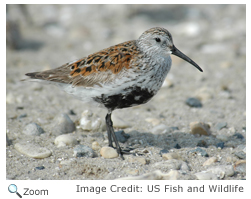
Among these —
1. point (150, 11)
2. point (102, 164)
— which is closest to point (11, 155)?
point (102, 164)

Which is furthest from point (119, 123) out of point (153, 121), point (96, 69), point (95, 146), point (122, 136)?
point (96, 69)

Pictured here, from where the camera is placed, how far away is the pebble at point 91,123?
206 inches

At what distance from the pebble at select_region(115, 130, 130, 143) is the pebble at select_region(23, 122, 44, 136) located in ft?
3.88

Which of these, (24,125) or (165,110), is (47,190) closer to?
(24,125)

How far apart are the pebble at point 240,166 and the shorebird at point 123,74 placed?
1424 mm

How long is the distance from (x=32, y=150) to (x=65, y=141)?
0.48 metres

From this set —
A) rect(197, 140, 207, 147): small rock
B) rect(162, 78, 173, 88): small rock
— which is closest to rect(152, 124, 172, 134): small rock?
rect(197, 140, 207, 147): small rock

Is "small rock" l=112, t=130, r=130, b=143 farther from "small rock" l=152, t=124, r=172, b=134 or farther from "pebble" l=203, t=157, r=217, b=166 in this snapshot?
"pebble" l=203, t=157, r=217, b=166

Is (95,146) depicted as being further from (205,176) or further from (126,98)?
→ (205,176)

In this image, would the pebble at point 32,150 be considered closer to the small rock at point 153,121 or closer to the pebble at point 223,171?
the small rock at point 153,121

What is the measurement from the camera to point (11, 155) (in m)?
4.46

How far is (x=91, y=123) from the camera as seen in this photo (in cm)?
527

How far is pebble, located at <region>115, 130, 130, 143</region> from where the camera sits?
16.8 ft

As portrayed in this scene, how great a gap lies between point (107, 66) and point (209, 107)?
9.09ft
